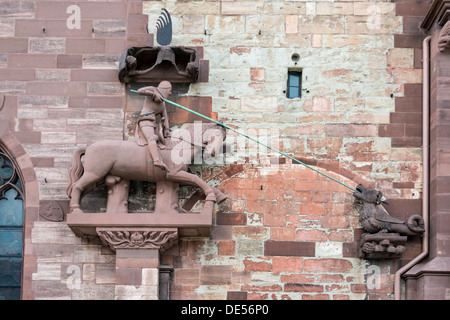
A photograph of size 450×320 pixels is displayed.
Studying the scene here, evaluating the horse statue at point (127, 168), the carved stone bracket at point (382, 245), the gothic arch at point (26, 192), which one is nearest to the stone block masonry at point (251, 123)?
the gothic arch at point (26, 192)

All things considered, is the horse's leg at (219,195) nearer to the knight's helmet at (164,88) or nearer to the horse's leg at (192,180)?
the horse's leg at (192,180)

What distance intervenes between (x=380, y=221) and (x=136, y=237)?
10.9 feet

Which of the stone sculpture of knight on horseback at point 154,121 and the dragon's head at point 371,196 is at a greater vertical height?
the stone sculpture of knight on horseback at point 154,121

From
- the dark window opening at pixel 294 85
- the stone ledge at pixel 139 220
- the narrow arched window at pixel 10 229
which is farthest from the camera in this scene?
the dark window opening at pixel 294 85

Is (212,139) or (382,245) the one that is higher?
(212,139)

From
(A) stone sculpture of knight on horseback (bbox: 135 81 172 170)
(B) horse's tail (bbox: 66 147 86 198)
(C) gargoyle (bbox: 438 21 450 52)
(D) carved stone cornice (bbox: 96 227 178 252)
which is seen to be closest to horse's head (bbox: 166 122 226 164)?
(A) stone sculpture of knight on horseback (bbox: 135 81 172 170)

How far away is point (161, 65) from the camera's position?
702 inches

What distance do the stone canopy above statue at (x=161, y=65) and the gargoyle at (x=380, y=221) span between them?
2943 millimetres

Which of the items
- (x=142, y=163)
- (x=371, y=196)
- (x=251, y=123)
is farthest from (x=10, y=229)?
(x=371, y=196)

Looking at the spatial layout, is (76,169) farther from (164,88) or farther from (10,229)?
(164,88)

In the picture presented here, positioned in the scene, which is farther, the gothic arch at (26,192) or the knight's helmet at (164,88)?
the knight's helmet at (164,88)

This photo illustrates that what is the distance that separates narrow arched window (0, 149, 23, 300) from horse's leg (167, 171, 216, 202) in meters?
2.31

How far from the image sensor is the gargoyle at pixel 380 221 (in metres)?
17.2
